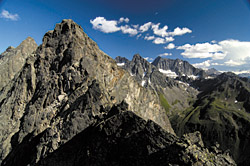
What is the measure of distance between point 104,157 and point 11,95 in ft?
151

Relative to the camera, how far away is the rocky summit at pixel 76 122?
587 inches

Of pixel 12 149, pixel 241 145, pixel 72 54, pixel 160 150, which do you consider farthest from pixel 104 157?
pixel 241 145

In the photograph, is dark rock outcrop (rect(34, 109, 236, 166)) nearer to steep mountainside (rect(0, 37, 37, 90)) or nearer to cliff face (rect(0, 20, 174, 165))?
cliff face (rect(0, 20, 174, 165))

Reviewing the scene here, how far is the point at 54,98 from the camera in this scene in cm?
3850

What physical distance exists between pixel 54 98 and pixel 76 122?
57.6 ft

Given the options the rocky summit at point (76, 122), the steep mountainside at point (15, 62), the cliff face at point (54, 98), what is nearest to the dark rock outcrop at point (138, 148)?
the rocky summit at point (76, 122)

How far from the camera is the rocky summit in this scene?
14.9m

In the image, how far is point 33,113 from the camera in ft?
119

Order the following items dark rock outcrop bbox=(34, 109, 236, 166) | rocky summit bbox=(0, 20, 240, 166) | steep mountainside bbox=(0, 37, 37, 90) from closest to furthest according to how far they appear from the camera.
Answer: dark rock outcrop bbox=(34, 109, 236, 166)
rocky summit bbox=(0, 20, 240, 166)
steep mountainside bbox=(0, 37, 37, 90)

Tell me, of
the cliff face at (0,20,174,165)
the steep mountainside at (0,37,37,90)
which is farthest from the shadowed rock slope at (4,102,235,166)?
the steep mountainside at (0,37,37,90)

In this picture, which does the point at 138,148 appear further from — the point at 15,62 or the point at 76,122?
the point at 15,62

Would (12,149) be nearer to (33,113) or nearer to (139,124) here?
(33,113)

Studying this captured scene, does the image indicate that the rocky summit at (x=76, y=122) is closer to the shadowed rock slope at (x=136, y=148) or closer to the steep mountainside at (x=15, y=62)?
the shadowed rock slope at (x=136, y=148)

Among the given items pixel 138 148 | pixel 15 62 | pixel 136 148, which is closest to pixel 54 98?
pixel 136 148
